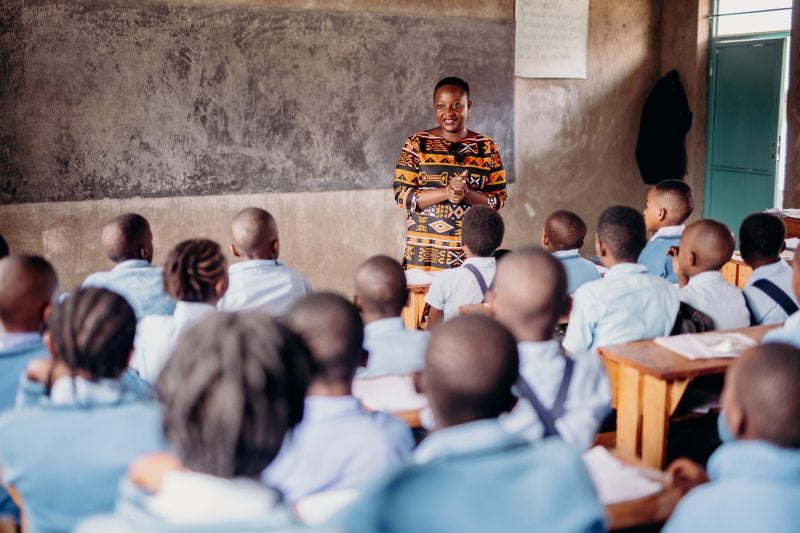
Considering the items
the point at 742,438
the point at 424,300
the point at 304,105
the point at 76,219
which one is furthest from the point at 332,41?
the point at 742,438

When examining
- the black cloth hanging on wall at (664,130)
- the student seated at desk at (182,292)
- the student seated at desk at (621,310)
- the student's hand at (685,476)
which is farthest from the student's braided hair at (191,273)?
the black cloth hanging on wall at (664,130)

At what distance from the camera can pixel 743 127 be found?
6516 millimetres

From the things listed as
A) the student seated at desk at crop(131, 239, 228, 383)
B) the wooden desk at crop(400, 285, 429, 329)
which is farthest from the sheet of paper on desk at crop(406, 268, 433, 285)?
the student seated at desk at crop(131, 239, 228, 383)

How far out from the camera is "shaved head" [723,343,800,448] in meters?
1.33

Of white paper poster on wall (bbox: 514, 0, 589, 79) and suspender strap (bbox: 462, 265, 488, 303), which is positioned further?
white paper poster on wall (bbox: 514, 0, 589, 79)

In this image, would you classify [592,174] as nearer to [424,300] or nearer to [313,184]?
[313,184]

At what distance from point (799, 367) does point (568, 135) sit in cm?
542

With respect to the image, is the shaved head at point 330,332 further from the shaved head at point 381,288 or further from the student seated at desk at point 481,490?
the shaved head at point 381,288

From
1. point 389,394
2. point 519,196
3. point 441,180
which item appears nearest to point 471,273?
point 441,180

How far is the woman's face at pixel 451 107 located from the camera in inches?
156

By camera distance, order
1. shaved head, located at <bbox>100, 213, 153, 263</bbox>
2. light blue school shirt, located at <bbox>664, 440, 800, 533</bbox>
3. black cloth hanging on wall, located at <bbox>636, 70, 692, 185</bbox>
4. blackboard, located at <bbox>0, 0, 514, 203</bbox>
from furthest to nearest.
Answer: black cloth hanging on wall, located at <bbox>636, 70, 692, 185</bbox> → blackboard, located at <bbox>0, 0, 514, 203</bbox> → shaved head, located at <bbox>100, 213, 153, 263</bbox> → light blue school shirt, located at <bbox>664, 440, 800, 533</bbox>

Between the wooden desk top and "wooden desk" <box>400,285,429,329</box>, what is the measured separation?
4.01 ft

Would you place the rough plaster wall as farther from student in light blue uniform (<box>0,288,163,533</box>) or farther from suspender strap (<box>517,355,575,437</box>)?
suspender strap (<box>517,355,575,437</box>)

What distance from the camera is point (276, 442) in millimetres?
1112
